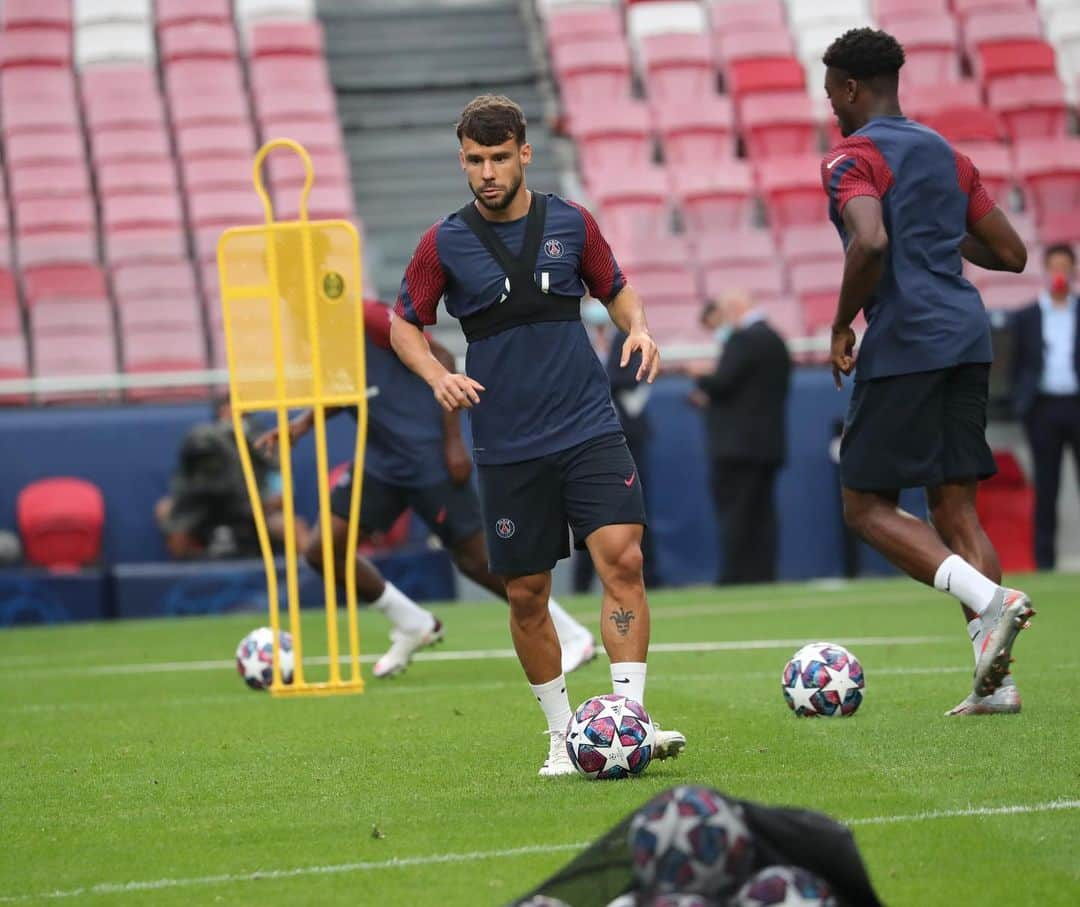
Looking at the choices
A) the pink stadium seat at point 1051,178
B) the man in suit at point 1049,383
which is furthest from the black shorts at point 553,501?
the pink stadium seat at point 1051,178

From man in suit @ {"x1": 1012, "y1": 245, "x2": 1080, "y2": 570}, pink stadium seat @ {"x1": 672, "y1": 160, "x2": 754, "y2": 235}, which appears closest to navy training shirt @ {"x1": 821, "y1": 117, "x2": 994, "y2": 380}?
man in suit @ {"x1": 1012, "y1": 245, "x2": 1080, "y2": 570}

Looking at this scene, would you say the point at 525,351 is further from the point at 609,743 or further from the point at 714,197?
the point at 714,197

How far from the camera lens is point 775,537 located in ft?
55.4

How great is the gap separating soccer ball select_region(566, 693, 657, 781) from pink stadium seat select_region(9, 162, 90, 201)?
15.5 meters

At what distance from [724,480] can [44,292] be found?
700 centimetres

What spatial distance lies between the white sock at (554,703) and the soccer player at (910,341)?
4.73 feet

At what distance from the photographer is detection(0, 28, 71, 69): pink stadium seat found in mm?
22188

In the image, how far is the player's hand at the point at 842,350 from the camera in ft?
23.7

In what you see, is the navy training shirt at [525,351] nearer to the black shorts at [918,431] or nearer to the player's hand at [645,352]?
the player's hand at [645,352]

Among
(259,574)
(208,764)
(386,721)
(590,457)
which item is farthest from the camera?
(259,574)

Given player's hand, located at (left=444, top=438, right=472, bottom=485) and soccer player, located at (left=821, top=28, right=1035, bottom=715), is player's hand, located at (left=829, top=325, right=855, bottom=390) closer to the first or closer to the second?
soccer player, located at (left=821, top=28, right=1035, bottom=715)

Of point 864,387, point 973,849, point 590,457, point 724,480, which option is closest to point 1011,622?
point 864,387

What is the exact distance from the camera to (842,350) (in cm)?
728

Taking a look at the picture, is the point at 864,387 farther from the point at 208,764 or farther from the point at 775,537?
the point at 775,537
